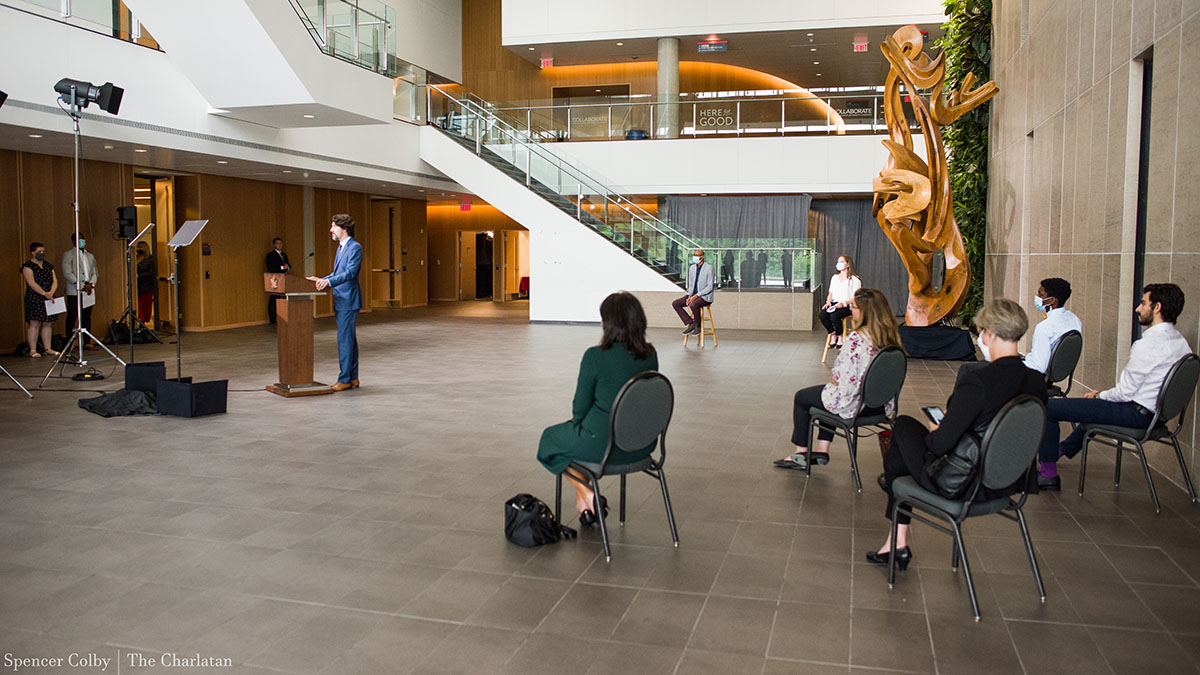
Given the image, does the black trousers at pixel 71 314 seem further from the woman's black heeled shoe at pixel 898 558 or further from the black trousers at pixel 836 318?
the woman's black heeled shoe at pixel 898 558

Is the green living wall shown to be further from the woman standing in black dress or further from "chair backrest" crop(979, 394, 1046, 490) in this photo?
the woman standing in black dress

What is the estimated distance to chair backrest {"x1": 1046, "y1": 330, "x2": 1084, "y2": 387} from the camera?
6.07m

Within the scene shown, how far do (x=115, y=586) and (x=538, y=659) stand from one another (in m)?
2.02

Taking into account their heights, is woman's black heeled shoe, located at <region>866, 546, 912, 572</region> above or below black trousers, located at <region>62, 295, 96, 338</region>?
below

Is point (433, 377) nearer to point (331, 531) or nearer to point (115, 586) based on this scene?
point (331, 531)

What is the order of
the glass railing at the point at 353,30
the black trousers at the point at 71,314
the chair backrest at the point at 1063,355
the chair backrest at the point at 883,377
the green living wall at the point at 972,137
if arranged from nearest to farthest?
the chair backrest at the point at 883,377 → the chair backrest at the point at 1063,355 → the glass railing at the point at 353,30 → the black trousers at the point at 71,314 → the green living wall at the point at 972,137

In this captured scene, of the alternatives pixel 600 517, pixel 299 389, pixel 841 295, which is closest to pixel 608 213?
pixel 841 295

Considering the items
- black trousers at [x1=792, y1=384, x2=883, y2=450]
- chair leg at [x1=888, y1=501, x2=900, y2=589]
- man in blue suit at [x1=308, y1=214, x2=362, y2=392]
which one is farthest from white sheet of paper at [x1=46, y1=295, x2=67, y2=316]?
chair leg at [x1=888, y1=501, x2=900, y2=589]

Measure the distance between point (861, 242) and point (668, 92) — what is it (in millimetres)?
5528

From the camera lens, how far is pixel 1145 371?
509 cm

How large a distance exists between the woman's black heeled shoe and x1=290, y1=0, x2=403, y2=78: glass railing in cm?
1004

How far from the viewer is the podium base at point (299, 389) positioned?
8.95m

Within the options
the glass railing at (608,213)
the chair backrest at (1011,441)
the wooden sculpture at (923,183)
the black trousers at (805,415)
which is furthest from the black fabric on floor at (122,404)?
the glass railing at (608,213)

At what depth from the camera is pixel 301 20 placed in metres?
11.3
